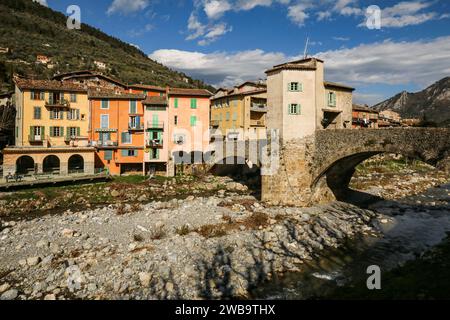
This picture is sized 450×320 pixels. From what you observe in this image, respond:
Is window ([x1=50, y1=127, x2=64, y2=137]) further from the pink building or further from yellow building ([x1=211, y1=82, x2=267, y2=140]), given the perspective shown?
yellow building ([x1=211, y1=82, x2=267, y2=140])

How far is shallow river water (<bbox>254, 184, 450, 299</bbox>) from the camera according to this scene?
14.1 metres

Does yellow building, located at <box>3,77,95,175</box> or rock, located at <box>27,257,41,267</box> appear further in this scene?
yellow building, located at <box>3,77,95,175</box>

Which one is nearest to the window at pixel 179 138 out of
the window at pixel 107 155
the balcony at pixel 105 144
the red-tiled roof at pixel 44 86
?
the balcony at pixel 105 144

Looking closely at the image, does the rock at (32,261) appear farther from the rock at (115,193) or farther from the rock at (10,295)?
the rock at (115,193)

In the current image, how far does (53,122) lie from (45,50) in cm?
4824

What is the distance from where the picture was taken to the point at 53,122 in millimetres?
37656

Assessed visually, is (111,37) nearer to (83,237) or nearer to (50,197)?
(50,197)

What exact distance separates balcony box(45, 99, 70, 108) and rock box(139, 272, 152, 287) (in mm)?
31359

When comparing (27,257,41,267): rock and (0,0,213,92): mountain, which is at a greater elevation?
(0,0,213,92): mountain

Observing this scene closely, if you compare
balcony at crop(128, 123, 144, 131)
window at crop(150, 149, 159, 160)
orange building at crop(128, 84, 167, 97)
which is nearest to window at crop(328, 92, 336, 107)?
window at crop(150, 149, 159, 160)

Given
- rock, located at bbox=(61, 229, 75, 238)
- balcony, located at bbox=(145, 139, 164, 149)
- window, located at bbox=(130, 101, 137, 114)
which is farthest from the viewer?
window, located at bbox=(130, 101, 137, 114)

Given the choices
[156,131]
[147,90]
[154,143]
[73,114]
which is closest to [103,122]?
[73,114]
